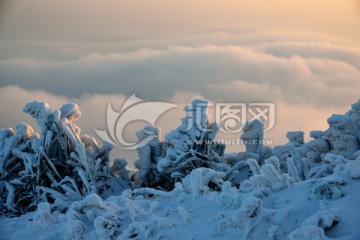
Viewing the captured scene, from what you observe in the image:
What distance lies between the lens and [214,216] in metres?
9.98

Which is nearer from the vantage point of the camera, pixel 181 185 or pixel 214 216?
pixel 214 216

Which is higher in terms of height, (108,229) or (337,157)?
(337,157)

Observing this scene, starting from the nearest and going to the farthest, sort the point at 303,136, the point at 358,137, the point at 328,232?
the point at 328,232
the point at 358,137
the point at 303,136

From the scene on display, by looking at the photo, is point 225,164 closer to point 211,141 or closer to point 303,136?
point 211,141

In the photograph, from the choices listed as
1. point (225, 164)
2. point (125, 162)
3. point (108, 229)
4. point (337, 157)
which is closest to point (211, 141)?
point (225, 164)

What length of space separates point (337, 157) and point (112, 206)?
3710mm

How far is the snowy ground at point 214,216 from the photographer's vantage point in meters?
8.79

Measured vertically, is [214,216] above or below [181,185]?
below

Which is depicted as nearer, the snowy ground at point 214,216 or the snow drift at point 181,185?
the snowy ground at point 214,216

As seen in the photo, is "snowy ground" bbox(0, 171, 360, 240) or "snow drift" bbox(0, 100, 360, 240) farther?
"snow drift" bbox(0, 100, 360, 240)

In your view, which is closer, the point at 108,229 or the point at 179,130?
the point at 108,229

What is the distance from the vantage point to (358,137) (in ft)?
45.3

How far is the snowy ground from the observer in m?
8.79

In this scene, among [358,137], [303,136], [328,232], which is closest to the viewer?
[328,232]
